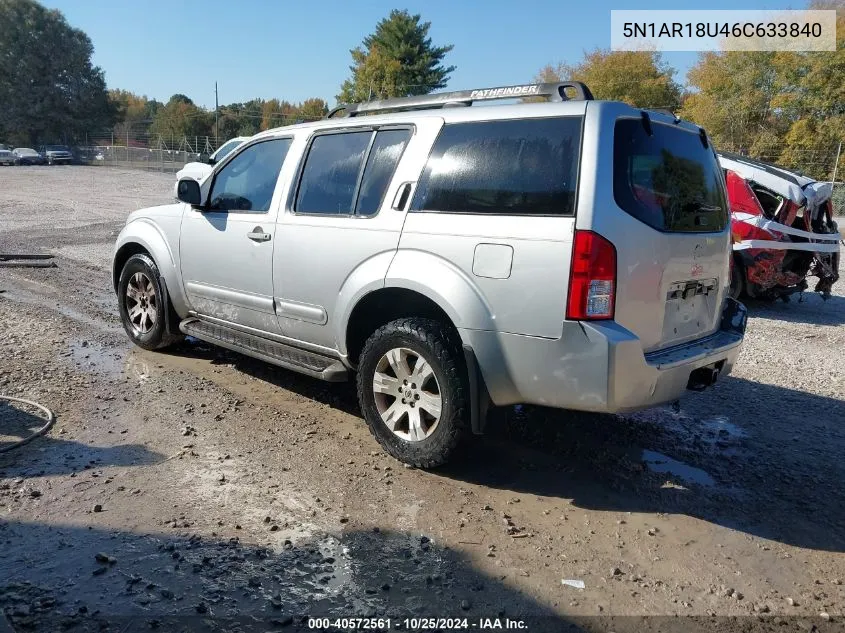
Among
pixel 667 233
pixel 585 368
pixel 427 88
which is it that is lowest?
pixel 585 368

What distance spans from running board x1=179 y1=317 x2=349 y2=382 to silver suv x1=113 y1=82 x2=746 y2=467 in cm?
2

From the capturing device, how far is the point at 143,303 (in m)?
6.11

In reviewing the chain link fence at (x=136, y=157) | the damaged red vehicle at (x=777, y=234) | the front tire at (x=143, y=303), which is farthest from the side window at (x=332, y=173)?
the chain link fence at (x=136, y=157)

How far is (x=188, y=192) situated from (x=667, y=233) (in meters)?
3.66

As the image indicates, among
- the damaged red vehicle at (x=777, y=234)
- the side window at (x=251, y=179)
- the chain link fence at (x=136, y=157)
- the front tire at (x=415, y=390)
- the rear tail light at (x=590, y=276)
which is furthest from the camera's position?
the chain link fence at (x=136, y=157)

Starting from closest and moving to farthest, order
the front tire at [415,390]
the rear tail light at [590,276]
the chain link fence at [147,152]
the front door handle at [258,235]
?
1. the rear tail light at [590,276]
2. the front tire at [415,390]
3. the front door handle at [258,235]
4. the chain link fence at [147,152]

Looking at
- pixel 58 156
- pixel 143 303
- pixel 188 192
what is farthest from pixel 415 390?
pixel 58 156

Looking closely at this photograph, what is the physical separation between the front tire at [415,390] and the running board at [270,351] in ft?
1.06

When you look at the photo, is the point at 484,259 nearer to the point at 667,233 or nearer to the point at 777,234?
the point at 667,233

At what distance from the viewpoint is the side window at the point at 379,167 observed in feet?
13.7

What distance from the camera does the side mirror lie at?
537 cm

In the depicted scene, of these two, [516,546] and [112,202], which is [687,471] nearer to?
[516,546]

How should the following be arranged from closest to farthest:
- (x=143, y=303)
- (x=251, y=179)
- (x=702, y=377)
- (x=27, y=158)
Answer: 1. (x=702, y=377)
2. (x=251, y=179)
3. (x=143, y=303)
4. (x=27, y=158)

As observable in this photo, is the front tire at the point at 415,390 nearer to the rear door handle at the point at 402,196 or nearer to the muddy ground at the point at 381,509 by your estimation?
the muddy ground at the point at 381,509
